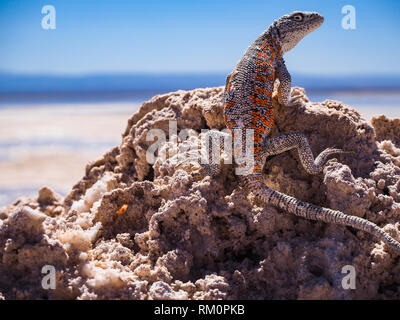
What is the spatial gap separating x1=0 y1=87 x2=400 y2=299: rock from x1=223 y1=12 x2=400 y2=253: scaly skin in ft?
0.39

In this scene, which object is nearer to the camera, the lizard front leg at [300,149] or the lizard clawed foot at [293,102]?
the lizard front leg at [300,149]

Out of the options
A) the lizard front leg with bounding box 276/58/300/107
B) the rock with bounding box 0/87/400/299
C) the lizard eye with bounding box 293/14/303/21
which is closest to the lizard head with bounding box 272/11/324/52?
the lizard eye with bounding box 293/14/303/21

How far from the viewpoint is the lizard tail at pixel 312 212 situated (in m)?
3.47

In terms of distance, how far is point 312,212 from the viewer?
3666 mm

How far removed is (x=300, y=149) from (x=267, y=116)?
465 millimetres

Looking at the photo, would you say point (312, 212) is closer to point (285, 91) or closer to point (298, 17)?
point (285, 91)

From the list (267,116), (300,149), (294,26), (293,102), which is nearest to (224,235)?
(300,149)

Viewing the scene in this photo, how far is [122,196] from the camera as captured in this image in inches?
168

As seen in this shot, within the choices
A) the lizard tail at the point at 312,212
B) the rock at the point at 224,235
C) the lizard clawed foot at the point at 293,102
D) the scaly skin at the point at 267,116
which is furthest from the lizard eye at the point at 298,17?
the lizard tail at the point at 312,212

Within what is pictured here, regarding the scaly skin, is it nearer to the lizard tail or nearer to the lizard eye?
the lizard tail

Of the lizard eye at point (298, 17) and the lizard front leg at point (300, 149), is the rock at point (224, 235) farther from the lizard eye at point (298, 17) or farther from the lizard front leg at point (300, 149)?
the lizard eye at point (298, 17)

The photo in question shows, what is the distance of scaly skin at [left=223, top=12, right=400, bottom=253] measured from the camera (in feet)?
12.0
